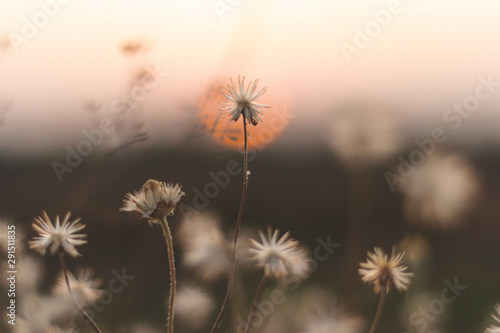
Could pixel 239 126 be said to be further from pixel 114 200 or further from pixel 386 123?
pixel 114 200

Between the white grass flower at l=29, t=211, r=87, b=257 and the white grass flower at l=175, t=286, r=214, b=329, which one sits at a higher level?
the white grass flower at l=175, t=286, r=214, b=329

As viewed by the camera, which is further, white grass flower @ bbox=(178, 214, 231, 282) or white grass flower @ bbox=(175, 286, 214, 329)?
white grass flower @ bbox=(175, 286, 214, 329)

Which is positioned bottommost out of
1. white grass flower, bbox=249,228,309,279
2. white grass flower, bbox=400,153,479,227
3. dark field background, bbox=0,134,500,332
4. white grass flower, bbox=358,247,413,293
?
white grass flower, bbox=358,247,413,293

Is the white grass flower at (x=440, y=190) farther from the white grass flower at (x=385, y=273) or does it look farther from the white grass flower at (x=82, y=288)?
the white grass flower at (x=82, y=288)

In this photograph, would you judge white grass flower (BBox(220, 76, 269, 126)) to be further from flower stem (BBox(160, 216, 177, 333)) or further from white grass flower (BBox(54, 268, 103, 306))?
white grass flower (BBox(54, 268, 103, 306))

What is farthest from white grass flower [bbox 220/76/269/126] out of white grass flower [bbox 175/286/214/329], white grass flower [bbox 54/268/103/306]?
white grass flower [bbox 175/286/214/329]

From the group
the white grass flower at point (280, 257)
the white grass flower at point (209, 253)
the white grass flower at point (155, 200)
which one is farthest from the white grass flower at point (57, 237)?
the white grass flower at point (209, 253)
